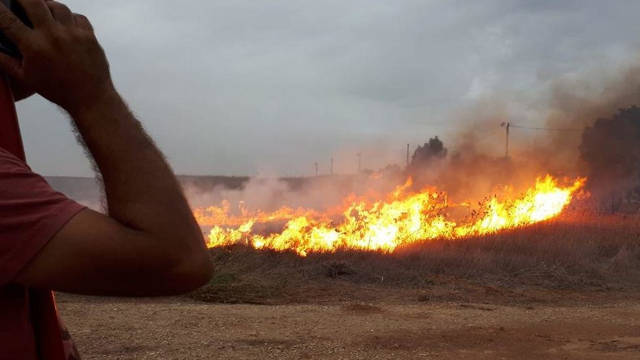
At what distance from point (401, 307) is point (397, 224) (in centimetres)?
808

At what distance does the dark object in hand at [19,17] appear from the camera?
1.04 m

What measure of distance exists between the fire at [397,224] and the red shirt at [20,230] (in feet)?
48.2

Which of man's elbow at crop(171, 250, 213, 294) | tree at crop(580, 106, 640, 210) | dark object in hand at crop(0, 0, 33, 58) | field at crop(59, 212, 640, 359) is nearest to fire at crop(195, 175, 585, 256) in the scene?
field at crop(59, 212, 640, 359)

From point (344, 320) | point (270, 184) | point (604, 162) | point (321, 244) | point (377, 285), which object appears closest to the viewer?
point (344, 320)

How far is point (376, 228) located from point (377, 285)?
5.00 metres

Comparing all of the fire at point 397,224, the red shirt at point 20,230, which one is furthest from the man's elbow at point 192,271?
the fire at point 397,224

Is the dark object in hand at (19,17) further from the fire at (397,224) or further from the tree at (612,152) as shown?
the tree at (612,152)

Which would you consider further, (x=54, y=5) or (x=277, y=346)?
(x=277, y=346)

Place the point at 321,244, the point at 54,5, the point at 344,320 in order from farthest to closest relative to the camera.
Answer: the point at 321,244 < the point at 344,320 < the point at 54,5

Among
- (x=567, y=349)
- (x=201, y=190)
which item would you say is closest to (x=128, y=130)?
(x=567, y=349)

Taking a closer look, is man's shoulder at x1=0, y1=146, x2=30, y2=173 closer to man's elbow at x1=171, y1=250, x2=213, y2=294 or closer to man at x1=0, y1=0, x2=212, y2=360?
man at x1=0, y1=0, x2=212, y2=360

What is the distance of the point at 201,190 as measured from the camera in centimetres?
4469

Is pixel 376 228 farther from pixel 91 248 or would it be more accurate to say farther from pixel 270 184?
pixel 270 184

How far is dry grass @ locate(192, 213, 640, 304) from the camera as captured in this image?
12.5m
